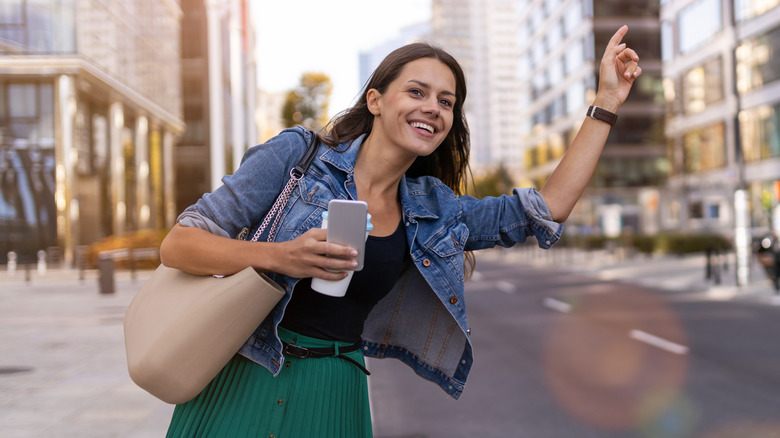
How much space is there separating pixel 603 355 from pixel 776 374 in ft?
6.20

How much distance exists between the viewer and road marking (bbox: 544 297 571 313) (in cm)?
1376

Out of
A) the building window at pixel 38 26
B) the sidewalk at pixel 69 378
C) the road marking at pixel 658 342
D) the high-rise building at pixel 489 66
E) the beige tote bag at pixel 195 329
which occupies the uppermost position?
the high-rise building at pixel 489 66

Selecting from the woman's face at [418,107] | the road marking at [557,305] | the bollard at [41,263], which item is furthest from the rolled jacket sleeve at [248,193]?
the bollard at [41,263]

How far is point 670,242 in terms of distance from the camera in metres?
32.7

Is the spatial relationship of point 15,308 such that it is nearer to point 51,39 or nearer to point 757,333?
point 757,333

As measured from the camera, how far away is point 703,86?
141 ft

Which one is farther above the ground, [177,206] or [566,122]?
[566,122]

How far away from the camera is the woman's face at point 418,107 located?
2102mm

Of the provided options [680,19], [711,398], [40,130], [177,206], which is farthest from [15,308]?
[680,19]

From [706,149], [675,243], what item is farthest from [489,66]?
[675,243]

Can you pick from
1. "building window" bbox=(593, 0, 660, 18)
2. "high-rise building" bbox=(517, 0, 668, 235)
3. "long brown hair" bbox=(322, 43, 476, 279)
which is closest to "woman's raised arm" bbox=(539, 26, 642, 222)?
"long brown hair" bbox=(322, 43, 476, 279)

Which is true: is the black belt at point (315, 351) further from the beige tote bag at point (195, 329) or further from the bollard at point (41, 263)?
the bollard at point (41, 263)

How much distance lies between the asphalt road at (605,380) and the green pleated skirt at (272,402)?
3560mm

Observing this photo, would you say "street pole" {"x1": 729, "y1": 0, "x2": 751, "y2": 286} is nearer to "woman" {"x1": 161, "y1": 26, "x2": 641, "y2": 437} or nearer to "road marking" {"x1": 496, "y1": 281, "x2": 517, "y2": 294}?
"road marking" {"x1": 496, "y1": 281, "x2": 517, "y2": 294}
